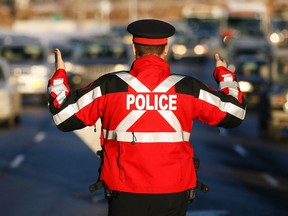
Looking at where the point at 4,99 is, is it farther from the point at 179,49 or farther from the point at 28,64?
the point at 179,49

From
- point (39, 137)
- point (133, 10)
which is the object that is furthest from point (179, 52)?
point (133, 10)

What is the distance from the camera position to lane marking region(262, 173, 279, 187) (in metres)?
15.7

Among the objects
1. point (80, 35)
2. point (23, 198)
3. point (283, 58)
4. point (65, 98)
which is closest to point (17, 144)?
point (283, 58)

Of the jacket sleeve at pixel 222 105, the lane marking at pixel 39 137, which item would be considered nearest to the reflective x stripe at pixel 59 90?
the jacket sleeve at pixel 222 105

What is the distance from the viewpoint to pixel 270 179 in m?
16.3

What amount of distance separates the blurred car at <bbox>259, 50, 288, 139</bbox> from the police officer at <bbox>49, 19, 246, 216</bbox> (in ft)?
54.2

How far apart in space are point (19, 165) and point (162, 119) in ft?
40.4

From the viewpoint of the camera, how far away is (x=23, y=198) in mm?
13914

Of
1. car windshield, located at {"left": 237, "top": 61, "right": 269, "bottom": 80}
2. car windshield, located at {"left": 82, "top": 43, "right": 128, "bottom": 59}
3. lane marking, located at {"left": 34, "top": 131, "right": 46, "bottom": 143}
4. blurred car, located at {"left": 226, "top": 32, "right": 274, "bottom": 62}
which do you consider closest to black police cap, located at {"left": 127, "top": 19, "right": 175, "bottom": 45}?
lane marking, located at {"left": 34, "top": 131, "right": 46, "bottom": 143}

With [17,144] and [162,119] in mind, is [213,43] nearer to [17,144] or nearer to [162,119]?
[17,144]

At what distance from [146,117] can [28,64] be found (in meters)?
28.1

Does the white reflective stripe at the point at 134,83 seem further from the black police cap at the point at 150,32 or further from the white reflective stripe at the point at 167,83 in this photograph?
the black police cap at the point at 150,32

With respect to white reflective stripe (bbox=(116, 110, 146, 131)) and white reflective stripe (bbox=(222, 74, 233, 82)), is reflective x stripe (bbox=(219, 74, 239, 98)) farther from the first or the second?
white reflective stripe (bbox=(116, 110, 146, 131))

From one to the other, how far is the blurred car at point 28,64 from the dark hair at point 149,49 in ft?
88.7
